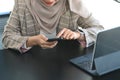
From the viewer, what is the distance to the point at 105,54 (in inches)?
47.3

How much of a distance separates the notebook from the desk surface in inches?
1.2

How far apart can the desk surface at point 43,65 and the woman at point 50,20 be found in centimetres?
18

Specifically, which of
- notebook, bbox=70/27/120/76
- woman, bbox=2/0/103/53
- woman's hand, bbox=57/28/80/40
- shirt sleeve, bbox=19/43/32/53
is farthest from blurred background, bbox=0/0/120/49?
notebook, bbox=70/27/120/76

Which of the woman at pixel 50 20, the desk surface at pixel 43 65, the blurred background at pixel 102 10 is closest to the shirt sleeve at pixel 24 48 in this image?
the desk surface at pixel 43 65

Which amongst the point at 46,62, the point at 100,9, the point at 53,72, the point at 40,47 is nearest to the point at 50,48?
the point at 40,47

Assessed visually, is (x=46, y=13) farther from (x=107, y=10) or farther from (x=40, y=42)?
(x=107, y=10)

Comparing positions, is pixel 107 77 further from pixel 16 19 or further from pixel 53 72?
pixel 16 19

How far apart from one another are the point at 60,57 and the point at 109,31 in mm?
365

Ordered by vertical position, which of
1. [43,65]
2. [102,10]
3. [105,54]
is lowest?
[102,10]

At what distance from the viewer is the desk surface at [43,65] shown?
1.20m

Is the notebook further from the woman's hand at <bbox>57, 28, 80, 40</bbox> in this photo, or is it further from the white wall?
the white wall

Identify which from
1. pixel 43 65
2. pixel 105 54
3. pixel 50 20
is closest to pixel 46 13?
pixel 50 20

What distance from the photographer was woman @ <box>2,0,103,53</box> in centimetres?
165

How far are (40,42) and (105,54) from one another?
0.41m
